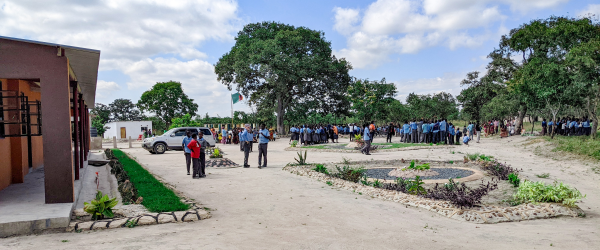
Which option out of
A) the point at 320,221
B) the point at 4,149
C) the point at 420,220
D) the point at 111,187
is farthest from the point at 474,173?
the point at 4,149

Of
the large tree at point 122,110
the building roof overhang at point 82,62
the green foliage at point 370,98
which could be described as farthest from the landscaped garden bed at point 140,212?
the large tree at point 122,110

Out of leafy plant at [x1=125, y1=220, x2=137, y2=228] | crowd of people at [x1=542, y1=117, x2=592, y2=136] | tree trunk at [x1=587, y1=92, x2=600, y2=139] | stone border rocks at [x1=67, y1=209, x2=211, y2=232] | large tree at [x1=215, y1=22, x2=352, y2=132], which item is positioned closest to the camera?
stone border rocks at [x1=67, y1=209, x2=211, y2=232]

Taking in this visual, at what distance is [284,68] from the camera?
114 feet

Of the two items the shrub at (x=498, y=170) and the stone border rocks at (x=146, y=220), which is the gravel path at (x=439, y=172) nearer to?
the shrub at (x=498, y=170)

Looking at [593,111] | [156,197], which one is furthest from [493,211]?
[593,111]

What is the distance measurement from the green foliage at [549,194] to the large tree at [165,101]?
5649 centimetres

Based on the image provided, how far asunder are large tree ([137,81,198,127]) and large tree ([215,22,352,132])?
63.2 feet

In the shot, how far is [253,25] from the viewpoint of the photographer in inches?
1633

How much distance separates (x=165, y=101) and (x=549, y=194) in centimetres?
5817

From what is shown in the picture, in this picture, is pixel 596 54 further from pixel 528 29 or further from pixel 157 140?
pixel 157 140

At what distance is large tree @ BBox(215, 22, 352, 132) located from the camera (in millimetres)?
34656

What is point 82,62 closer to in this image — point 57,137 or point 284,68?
point 57,137

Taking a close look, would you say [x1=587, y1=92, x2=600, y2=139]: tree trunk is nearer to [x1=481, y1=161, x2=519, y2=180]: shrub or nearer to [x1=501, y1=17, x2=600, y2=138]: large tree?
[x1=501, y1=17, x2=600, y2=138]: large tree

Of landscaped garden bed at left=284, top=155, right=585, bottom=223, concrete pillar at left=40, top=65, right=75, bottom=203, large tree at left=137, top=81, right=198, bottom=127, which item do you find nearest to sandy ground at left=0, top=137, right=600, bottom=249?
landscaped garden bed at left=284, top=155, right=585, bottom=223
